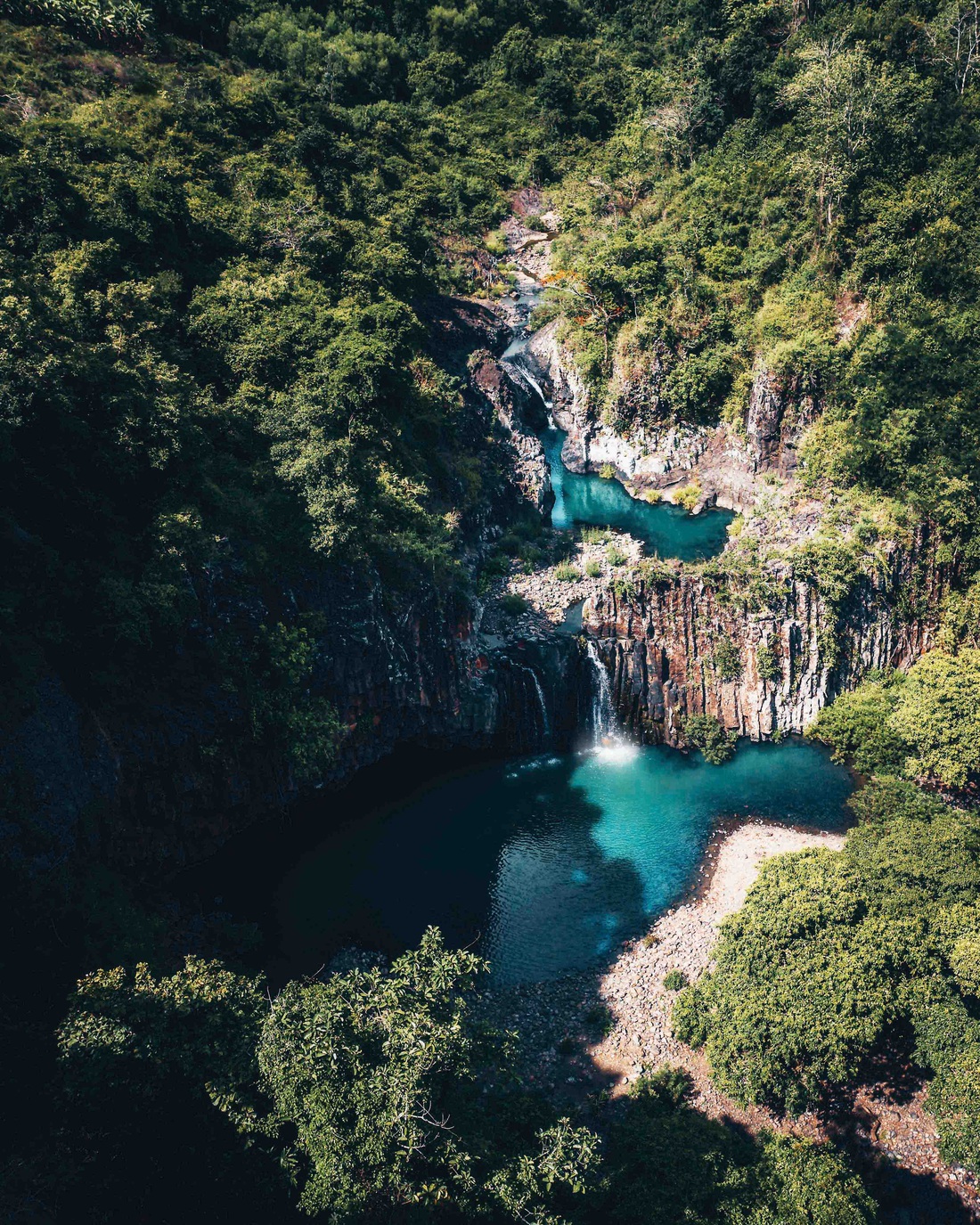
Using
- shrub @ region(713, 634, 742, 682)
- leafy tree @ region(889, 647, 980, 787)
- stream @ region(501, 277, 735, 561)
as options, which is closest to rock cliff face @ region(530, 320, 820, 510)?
stream @ region(501, 277, 735, 561)

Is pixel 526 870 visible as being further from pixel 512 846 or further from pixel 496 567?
pixel 496 567

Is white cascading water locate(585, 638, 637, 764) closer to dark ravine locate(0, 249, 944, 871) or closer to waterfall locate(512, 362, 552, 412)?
dark ravine locate(0, 249, 944, 871)

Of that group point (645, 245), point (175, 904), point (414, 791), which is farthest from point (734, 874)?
point (645, 245)

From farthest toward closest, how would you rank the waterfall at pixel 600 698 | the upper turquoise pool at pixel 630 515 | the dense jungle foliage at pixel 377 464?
the upper turquoise pool at pixel 630 515 < the waterfall at pixel 600 698 < the dense jungle foliage at pixel 377 464

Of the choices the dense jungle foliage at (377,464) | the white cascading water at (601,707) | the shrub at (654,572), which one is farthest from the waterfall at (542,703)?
the shrub at (654,572)

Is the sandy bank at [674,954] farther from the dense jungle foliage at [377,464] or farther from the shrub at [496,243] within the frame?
the shrub at [496,243]

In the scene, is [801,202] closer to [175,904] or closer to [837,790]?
[837,790]

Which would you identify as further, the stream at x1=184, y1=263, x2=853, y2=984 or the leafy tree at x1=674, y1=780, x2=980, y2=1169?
the stream at x1=184, y1=263, x2=853, y2=984
